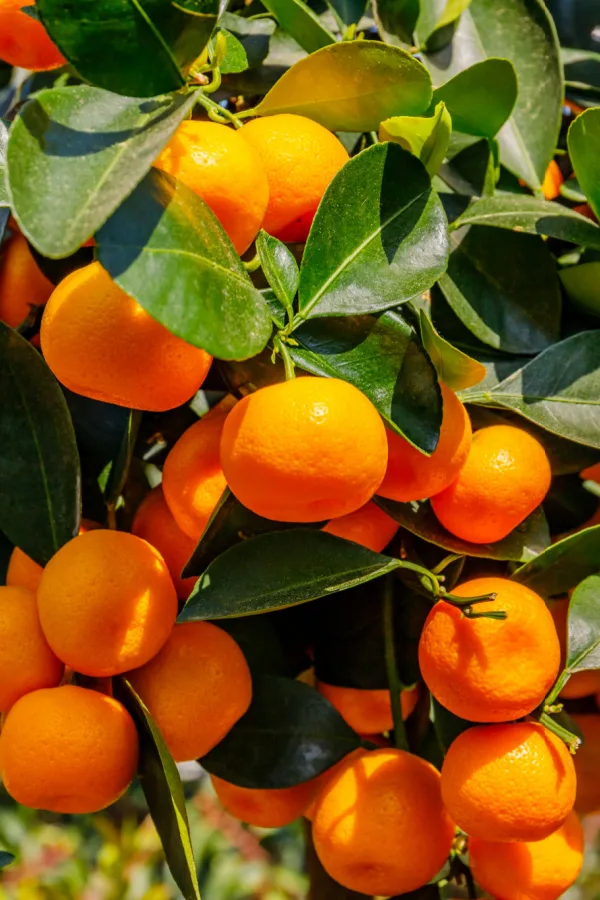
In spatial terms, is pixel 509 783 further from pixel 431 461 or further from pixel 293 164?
pixel 293 164

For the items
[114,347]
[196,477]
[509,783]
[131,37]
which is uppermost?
[131,37]

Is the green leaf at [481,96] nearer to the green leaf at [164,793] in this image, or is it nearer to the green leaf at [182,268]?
the green leaf at [182,268]

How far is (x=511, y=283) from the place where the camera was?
2.14ft

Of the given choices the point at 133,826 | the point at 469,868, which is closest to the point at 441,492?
the point at 469,868

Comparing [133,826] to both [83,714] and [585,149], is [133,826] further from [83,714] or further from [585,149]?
[585,149]

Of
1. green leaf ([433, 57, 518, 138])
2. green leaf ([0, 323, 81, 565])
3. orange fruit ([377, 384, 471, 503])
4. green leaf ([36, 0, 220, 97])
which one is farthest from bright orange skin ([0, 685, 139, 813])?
green leaf ([433, 57, 518, 138])

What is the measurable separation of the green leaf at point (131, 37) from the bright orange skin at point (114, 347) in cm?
9

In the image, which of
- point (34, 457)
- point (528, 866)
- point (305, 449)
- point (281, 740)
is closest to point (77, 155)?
point (305, 449)

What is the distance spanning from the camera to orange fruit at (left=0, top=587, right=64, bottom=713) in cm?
56

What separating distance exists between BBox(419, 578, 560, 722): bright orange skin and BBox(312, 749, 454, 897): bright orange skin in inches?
3.2

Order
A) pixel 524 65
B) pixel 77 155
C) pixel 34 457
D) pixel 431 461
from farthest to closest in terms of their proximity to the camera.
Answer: pixel 524 65 → pixel 34 457 → pixel 431 461 → pixel 77 155

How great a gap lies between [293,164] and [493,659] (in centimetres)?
31

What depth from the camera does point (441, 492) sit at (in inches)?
22.1

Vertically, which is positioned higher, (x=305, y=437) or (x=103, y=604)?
(x=305, y=437)
